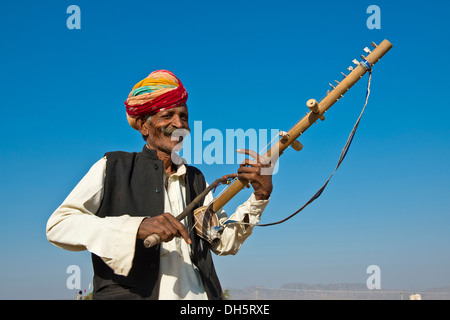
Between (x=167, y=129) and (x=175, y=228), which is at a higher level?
(x=167, y=129)

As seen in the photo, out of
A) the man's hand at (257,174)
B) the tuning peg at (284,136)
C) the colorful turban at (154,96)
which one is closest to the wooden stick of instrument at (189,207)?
the man's hand at (257,174)

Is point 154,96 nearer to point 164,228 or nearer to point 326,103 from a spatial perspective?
point 164,228

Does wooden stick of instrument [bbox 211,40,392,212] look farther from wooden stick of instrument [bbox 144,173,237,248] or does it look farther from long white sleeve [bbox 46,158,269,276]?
long white sleeve [bbox 46,158,269,276]

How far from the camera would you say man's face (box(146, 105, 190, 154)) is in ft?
14.6

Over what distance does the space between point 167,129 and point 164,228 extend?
128 centimetres

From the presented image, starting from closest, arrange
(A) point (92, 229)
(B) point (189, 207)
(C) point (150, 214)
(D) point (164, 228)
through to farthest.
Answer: (D) point (164, 228)
(A) point (92, 229)
(B) point (189, 207)
(C) point (150, 214)

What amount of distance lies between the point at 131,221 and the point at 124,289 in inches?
21.5

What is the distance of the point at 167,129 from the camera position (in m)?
4.46

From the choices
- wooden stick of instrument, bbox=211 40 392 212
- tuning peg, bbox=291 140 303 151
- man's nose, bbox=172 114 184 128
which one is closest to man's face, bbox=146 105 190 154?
man's nose, bbox=172 114 184 128

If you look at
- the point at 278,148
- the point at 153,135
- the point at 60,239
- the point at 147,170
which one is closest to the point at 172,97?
the point at 153,135

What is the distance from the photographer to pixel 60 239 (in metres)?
3.66

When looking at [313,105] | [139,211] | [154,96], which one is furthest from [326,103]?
[139,211]

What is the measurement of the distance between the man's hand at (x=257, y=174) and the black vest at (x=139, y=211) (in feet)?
2.04

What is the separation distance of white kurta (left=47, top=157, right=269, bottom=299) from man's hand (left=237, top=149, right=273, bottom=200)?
13cm
